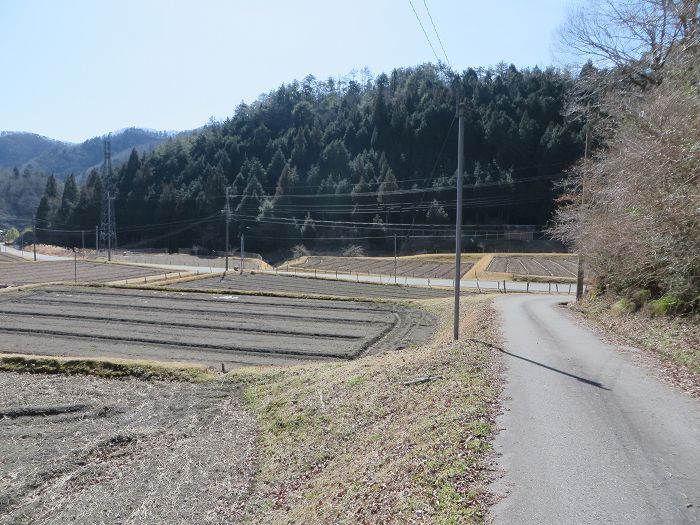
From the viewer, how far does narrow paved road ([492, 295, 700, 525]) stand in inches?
213

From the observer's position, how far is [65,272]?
51562 millimetres

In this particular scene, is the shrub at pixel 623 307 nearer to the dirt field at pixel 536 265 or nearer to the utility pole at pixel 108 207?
the dirt field at pixel 536 265

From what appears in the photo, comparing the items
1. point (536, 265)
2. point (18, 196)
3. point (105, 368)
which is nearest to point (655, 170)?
point (105, 368)

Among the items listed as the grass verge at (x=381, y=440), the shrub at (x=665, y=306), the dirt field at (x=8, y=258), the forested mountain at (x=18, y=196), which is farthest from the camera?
the forested mountain at (x=18, y=196)

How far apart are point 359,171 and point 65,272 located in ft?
187

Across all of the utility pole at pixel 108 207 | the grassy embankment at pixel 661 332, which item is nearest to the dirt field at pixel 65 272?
the utility pole at pixel 108 207

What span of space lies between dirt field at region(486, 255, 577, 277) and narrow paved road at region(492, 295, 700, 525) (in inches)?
1643

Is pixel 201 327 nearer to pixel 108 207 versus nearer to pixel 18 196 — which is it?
pixel 108 207

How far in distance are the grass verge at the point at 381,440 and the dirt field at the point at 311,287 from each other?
2349 centimetres

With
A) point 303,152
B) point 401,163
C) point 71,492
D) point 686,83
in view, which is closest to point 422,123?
point 401,163

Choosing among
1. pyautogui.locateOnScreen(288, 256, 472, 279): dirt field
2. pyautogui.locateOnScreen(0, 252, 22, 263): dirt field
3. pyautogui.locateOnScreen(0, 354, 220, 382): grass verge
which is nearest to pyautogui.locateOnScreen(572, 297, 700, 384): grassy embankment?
pyautogui.locateOnScreen(0, 354, 220, 382): grass verge

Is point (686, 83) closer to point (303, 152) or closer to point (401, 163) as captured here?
point (401, 163)

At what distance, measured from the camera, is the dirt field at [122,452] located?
8.82 m

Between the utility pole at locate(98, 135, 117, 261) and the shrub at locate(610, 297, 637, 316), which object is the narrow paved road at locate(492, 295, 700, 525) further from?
the utility pole at locate(98, 135, 117, 261)
